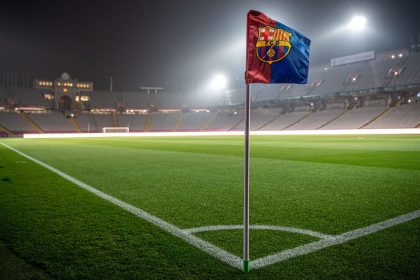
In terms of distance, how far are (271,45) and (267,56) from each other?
4.8 inches

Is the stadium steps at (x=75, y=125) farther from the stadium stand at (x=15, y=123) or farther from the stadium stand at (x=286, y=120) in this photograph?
the stadium stand at (x=286, y=120)

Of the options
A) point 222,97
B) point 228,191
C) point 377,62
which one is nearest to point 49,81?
point 222,97

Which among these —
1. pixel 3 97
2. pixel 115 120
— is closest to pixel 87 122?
pixel 115 120

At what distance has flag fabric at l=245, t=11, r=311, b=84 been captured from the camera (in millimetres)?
3344

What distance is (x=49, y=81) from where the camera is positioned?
2955 inches

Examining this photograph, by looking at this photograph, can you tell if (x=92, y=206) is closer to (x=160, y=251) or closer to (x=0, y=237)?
(x=0, y=237)

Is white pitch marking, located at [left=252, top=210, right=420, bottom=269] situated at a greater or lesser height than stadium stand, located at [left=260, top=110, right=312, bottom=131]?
lesser

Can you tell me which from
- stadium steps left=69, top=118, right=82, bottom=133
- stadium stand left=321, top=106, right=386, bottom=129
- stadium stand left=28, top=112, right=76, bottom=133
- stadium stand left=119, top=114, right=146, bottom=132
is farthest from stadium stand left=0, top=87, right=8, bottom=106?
stadium stand left=321, top=106, right=386, bottom=129

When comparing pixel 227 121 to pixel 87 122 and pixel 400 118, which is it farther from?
pixel 400 118

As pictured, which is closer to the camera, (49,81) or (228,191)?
(228,191)

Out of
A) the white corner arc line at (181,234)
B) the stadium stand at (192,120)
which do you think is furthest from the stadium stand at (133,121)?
the white corner arc line at (181,234)

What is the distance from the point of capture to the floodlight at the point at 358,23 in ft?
173

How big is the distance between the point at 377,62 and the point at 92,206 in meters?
62.3

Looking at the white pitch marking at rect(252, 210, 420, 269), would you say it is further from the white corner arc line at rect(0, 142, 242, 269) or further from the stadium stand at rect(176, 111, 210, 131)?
the stadium stand at rect(176, 111, 210, 131)
